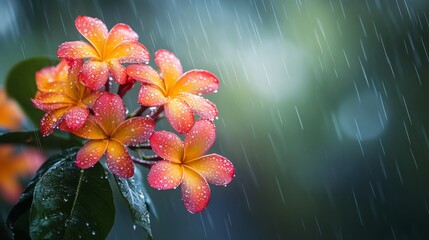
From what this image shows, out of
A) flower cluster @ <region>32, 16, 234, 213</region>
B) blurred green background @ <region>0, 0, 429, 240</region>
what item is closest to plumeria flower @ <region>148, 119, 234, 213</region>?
flower cluster @ <region>32, 16, 234, 213</region>

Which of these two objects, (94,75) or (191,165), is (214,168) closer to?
(191,165)

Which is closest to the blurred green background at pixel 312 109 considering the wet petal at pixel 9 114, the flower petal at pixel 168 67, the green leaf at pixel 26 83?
the wet petal at pixel 9 114

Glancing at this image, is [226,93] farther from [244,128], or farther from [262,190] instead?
[262,190]

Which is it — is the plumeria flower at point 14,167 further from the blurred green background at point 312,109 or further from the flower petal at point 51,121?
the blurred green background at point 312,109

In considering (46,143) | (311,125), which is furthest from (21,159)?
(311,125)

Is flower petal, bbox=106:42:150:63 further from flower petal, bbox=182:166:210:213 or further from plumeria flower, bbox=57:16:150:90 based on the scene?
flower petal, bbox=182:166:210:213

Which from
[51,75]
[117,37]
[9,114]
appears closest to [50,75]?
[51,75]
